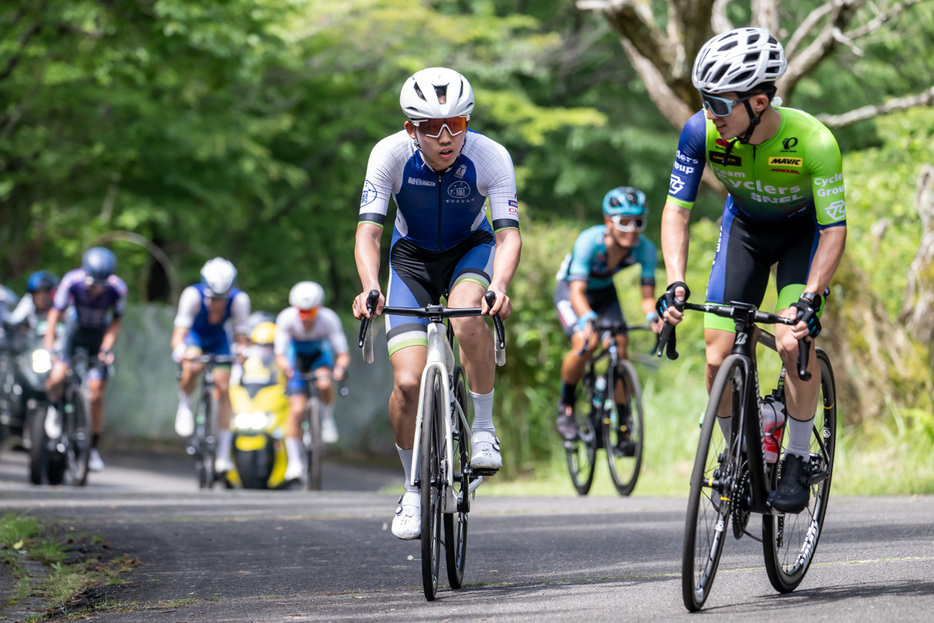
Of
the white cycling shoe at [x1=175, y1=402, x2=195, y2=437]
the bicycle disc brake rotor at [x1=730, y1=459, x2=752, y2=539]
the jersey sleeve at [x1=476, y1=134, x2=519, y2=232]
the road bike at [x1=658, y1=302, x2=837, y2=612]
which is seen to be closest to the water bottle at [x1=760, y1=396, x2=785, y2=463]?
the road bike at [x1=658, y1=302, x2=837, y2=612]

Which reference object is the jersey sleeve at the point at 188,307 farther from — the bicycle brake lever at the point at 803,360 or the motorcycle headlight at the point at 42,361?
the bicycle brake lever at the point at 803,360

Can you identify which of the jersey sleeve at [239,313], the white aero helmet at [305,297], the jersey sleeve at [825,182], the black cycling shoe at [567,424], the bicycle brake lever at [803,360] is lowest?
the black cycling shoe at [567,424]

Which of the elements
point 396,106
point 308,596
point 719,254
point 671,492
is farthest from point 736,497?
point 396,106

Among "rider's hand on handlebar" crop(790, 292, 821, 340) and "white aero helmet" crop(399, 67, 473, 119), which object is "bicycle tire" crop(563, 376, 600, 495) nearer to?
"white aero helmet" crop(399, 67, 473, 119)

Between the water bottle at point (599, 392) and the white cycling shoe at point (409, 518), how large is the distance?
6265 mm

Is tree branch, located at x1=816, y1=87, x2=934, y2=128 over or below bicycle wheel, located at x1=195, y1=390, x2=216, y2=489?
over

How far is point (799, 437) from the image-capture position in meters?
5.93

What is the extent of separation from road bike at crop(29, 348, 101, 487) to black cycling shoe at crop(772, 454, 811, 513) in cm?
985

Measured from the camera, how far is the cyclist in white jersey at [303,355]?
49.5 ft

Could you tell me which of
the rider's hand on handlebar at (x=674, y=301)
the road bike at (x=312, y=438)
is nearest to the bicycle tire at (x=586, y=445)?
the road bike at (x=312, y=438)

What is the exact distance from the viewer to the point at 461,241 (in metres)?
6.73

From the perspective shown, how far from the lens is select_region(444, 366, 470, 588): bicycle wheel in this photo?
6.01m

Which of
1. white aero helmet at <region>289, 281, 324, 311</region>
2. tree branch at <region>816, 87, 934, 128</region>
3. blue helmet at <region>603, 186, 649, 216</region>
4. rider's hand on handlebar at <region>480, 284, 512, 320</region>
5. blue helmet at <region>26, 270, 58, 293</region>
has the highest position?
tree branch at <region>816, 87, 934, 128</region>

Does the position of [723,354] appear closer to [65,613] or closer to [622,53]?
[65,613]
